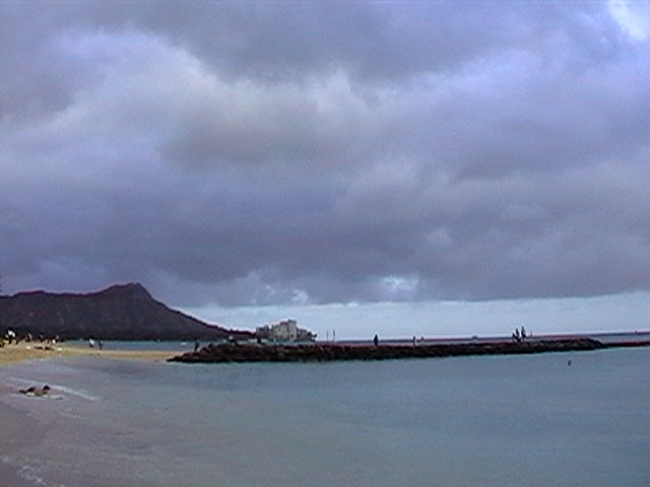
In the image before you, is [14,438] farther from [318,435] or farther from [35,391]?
[35,391]

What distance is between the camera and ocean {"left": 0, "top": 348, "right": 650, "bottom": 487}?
16.3m

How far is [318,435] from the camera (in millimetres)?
23484

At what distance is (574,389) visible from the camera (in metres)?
45.5

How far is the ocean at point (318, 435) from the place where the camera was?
1628cm

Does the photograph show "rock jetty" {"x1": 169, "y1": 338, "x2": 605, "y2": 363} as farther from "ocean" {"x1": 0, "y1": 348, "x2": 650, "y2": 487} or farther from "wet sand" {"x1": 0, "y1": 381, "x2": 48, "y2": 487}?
"wet sand" {"x1": 0, "y1": 381, "x2": 48, "y2": 487}

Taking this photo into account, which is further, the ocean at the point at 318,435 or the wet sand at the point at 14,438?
the ocean at the point at 318,435

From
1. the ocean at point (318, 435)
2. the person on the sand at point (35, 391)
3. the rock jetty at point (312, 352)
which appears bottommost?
the ocean at point (318, 435)

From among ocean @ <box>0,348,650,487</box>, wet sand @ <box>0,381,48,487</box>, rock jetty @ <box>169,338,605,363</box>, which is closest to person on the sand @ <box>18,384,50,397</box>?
ocean @ <box>0,348,650,487</box>

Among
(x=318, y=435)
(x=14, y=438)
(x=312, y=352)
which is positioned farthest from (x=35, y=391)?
(x=312, y=352)

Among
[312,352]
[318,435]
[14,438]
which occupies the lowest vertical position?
[318,435]

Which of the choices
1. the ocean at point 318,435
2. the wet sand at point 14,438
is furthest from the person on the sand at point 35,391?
the wet sand at point 14,438

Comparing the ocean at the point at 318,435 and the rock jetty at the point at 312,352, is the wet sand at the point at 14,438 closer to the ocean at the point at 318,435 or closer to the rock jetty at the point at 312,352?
the ocean at the point at 318,435

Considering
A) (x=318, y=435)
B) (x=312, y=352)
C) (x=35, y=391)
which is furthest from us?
(x=312, y=352)

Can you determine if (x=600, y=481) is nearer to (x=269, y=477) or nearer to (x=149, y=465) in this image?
(x=269, y=477)
